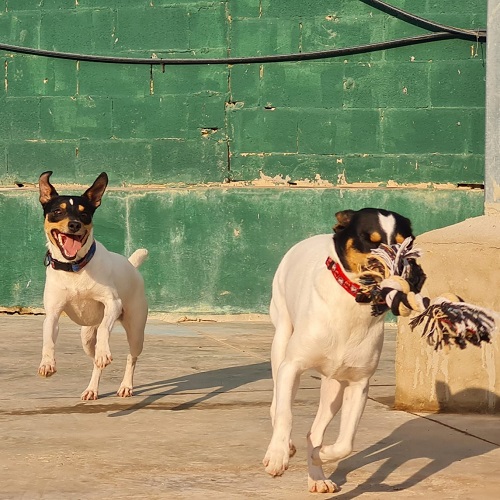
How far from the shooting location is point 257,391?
26.4 feet

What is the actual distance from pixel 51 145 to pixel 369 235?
824cm

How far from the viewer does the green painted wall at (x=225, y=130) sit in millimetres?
11883

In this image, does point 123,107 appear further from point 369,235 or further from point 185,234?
point 369,235

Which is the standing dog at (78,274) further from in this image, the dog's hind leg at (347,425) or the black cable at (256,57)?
the black cable at (256,57)

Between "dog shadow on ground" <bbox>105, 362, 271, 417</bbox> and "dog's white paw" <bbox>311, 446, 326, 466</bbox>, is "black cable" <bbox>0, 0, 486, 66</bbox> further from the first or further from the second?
"dog's white paw" <bbox>311, 446, 326, 466</bbox>

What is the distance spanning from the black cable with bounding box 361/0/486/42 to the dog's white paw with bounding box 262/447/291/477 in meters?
7.70

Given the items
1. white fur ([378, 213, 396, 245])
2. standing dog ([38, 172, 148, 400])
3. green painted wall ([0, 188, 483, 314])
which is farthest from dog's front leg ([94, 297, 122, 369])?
green painted wall ([0, 188, 483, 314])

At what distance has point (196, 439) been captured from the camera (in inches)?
254

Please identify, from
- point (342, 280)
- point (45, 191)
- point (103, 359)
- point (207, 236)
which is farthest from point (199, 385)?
point (207, 236)

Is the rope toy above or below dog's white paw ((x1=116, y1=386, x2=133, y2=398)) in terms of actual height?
above

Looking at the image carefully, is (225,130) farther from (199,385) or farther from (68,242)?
(68,242)

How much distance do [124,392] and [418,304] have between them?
12.5 ft

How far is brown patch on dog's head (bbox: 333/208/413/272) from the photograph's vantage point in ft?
15.6

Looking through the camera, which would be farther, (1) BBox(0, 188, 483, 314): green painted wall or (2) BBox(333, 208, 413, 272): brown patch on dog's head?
(1) BBox(0, 188, 483, 314): green painted wall
